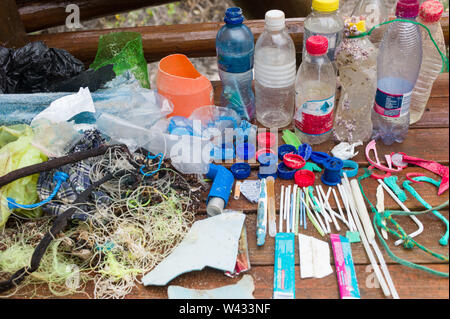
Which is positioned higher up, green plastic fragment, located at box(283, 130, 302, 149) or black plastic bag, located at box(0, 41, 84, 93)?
black plastic bag, located at box(0, 41, 84, 93)

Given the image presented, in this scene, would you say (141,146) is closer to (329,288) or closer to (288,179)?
(288,179)

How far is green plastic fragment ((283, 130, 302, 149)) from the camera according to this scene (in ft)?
5.79

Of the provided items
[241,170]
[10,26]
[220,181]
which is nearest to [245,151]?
[241,170]

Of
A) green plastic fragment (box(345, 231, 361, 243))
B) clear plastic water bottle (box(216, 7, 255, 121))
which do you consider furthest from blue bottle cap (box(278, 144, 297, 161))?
green plastic fragment (box(345, 231, 361, 243))

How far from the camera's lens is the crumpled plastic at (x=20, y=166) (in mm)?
1438

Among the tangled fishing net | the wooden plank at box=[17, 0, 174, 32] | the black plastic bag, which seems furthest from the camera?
the wooden plank at box=[17, 0, 174, 32]

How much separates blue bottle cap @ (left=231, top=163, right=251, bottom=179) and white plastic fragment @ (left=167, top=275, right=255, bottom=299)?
0.47 m

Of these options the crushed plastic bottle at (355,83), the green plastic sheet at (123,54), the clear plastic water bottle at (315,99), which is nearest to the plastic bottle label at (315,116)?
the clear plastic water bottle at (315,99)

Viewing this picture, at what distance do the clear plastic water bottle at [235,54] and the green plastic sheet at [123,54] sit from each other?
489mm

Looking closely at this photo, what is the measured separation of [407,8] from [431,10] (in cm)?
15

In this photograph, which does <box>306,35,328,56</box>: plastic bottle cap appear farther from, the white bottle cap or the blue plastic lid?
the blue plastic lid

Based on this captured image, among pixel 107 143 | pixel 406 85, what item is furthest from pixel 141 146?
pixel 406 85

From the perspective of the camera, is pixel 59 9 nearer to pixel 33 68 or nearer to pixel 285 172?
pixel 33 68

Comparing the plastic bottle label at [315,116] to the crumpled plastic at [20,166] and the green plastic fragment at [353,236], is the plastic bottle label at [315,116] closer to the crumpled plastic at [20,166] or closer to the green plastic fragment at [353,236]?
the green plastic fragment at [353,236]
